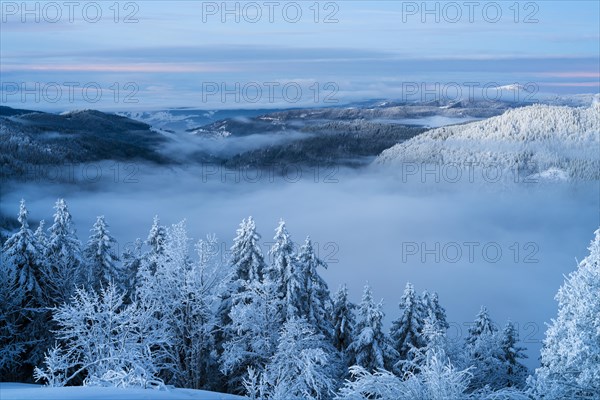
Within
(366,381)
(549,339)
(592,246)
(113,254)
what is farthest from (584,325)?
(113,254)

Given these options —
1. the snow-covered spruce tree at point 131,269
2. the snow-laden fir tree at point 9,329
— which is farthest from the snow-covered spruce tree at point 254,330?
the snow-laden fir tree at point 9,329

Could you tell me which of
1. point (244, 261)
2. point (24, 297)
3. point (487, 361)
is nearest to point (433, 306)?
point (487, 361)

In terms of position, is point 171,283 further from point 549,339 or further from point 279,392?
point 549,339

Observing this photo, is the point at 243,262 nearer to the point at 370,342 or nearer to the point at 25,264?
the point at 370,342

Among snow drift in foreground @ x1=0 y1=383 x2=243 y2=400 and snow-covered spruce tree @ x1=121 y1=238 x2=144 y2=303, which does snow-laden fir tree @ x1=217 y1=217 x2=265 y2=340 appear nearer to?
snow-covered spruce tree @ x1=121 y1=238 x2=144 y2=303

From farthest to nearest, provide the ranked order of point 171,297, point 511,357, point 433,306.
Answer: point 433,306, point 511,357, point 171,297

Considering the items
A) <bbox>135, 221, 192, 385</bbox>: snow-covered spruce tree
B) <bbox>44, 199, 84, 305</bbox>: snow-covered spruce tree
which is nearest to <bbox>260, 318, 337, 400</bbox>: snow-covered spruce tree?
<bbox>135, 221, 192, 385</bbox>: snow-covered spruce tree
